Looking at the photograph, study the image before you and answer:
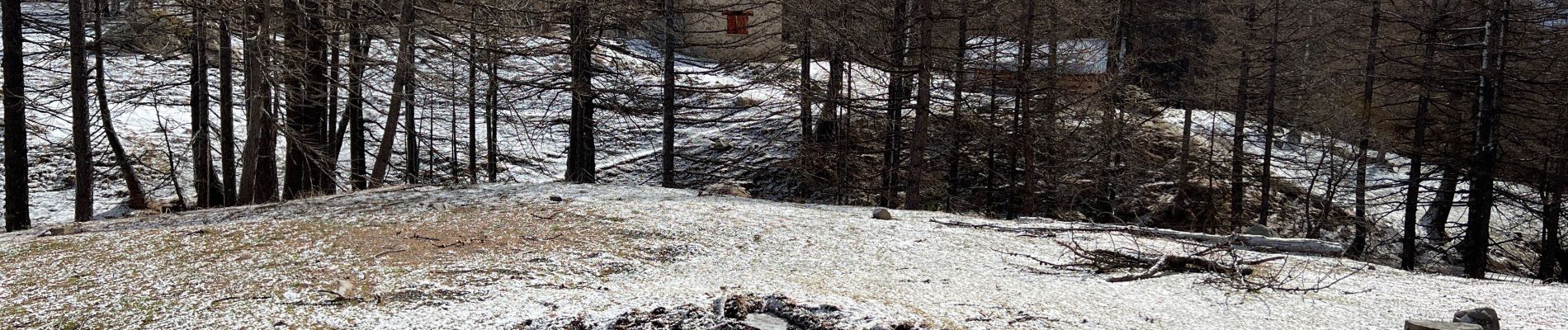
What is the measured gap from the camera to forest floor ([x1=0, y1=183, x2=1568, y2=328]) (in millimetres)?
4824

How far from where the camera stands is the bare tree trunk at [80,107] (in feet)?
37.5

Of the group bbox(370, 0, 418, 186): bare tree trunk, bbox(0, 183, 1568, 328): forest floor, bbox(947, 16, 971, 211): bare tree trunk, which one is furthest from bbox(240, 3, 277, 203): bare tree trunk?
bbox(947, 16, 971, 211): bare tree trunk

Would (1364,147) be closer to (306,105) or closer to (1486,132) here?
(1486,132)

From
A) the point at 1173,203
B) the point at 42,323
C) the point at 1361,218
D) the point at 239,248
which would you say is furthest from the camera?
the point at 1173,203

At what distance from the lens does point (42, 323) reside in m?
4.62

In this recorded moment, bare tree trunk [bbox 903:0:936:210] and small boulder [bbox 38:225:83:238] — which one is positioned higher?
bare tree trunk [bbox 903:0:936:210]

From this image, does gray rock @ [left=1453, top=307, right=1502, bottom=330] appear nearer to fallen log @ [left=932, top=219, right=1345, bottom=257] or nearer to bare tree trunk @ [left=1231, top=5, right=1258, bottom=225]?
fallen log @ [left=932, top=219, right=1345, bottom=257]

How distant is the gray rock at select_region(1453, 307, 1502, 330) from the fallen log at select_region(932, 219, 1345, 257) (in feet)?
6.65

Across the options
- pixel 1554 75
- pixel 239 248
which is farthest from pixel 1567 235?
pixel 239 248

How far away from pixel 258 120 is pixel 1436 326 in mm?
11241

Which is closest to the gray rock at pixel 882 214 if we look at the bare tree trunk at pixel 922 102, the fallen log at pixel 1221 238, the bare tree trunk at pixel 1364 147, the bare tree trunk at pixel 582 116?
the fallen log at pixel 1221 238

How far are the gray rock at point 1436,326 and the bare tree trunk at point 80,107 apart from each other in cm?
1426

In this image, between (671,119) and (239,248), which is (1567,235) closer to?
(671,119)

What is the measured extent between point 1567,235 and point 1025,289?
1956cm
